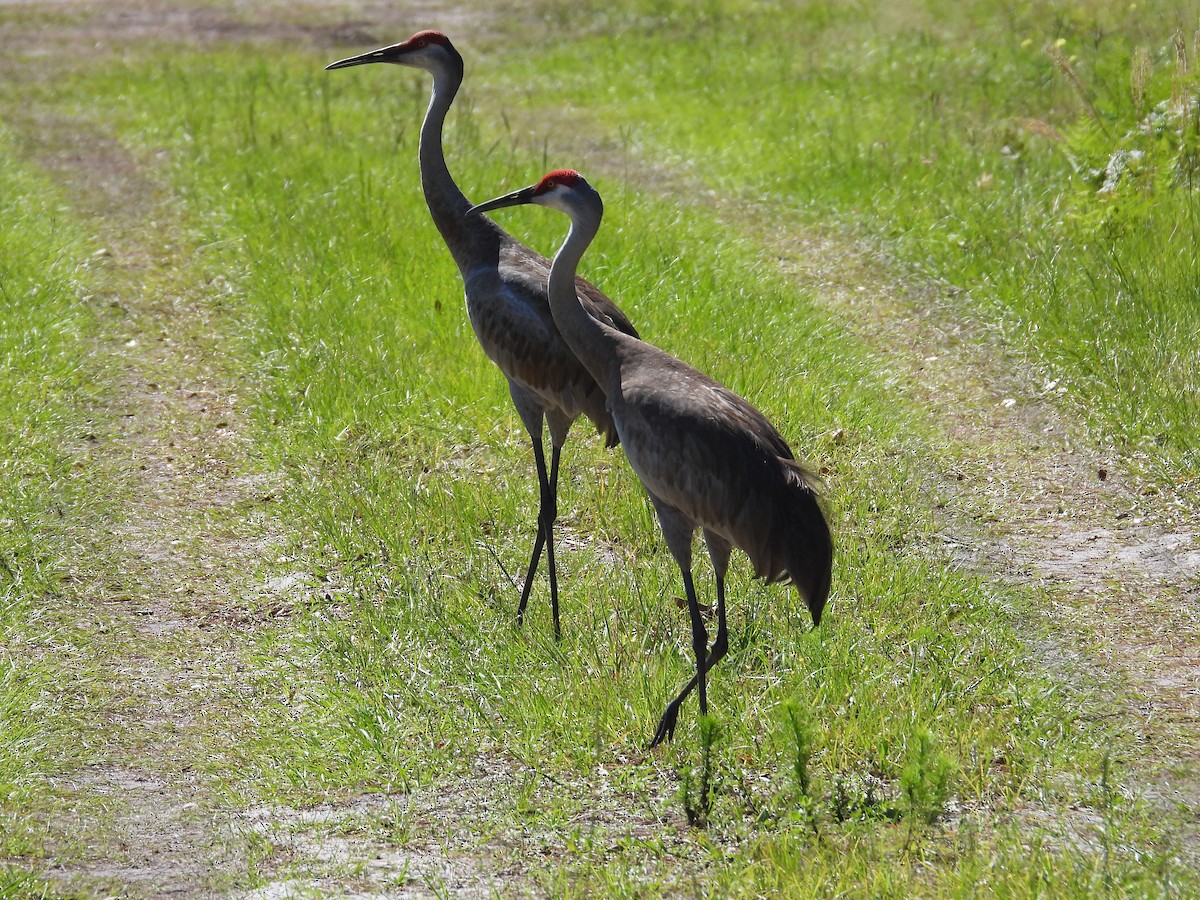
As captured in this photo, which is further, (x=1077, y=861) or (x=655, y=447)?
(x=655, y=447)

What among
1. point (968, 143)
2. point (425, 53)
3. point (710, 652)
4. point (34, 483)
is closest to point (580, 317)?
point (710, 652)

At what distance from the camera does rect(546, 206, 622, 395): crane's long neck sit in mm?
4320

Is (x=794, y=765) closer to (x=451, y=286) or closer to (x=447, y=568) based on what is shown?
(x=447, y=568)

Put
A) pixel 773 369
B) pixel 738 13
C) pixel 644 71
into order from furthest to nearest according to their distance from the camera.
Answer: pixel 738 13 → pixel 644 71 → pixel 773 369

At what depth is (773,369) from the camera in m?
6.56

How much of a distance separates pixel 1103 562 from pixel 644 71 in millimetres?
10247

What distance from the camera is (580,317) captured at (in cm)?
439

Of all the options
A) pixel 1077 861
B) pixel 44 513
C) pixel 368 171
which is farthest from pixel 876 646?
pixel 368 171

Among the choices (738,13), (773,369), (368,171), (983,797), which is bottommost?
(983,797)

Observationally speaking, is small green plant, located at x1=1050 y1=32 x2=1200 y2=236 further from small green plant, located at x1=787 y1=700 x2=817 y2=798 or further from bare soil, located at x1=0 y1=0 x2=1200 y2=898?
small green plant, located at x1=787 y1=700 x2=817 y2=798

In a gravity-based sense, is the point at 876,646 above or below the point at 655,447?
below

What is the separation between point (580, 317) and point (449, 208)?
1269 millimetres

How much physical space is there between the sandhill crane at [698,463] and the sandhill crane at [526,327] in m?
0.48

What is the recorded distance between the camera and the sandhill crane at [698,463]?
396 centimetres
